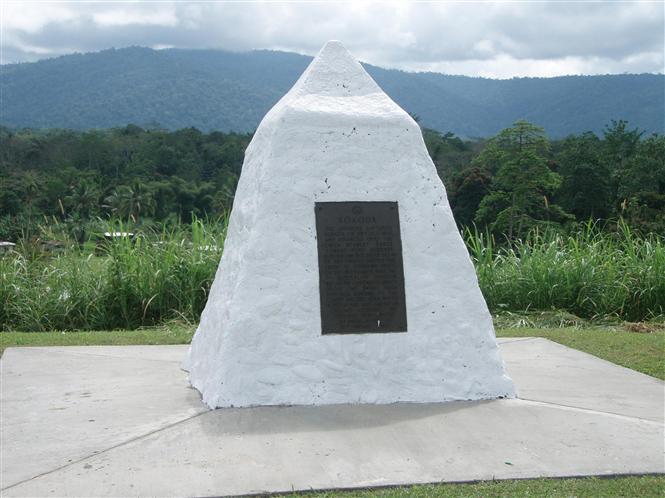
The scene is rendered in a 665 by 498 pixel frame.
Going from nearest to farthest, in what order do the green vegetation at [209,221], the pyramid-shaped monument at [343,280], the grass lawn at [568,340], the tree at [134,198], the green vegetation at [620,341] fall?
the pyramid-shaped monument at [343,280] → the green vegetation at [620,341] → the grass lawn at [568,340] → the green vegetation at [209,221] → the tree at [134,198]

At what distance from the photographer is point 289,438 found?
14.2 feet

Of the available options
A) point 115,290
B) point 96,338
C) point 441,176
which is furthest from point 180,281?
point 441,176

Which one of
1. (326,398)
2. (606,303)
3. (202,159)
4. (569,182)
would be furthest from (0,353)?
(202,159)

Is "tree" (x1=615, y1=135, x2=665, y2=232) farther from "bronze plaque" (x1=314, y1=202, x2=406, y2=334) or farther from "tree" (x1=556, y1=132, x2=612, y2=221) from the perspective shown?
"bronze plaque" (x1=314, y1=202, x2=406, y2=334)

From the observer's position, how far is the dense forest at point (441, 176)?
38000 mm

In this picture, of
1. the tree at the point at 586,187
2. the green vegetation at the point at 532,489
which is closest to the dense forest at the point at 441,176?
the tree at the point at 586,187

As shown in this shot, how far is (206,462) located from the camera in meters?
3.96

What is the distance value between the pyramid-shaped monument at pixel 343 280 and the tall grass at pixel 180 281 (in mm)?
3672

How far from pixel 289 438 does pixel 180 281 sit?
4.97 meters

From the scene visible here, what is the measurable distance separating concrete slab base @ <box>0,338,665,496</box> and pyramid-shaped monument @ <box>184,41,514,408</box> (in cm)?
18

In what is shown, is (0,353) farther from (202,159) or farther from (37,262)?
(202,159)

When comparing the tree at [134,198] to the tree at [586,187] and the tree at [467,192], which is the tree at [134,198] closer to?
the tree at [467,192]

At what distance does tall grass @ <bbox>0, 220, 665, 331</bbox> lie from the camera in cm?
887

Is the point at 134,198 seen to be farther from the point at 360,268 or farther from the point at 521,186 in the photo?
the point at 360,268
